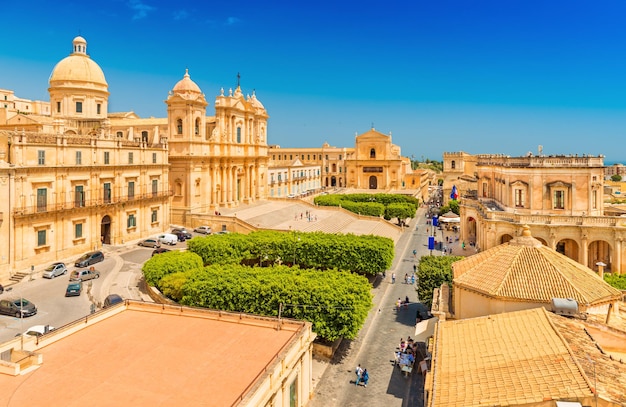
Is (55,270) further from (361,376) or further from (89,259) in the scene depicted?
(361,376)

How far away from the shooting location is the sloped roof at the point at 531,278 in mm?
16812

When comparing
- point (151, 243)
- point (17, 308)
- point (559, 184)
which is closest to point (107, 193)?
point (151, 243)

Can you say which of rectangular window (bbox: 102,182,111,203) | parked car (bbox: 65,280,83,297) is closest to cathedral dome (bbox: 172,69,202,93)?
rectangular window (bbox: 102,182,111,203)

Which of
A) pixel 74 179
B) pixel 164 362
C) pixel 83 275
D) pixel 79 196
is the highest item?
pixel 74 179

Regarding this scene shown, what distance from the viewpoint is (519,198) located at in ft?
139

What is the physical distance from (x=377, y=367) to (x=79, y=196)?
29.7 metres

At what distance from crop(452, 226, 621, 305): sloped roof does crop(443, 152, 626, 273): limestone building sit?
69.2 feet

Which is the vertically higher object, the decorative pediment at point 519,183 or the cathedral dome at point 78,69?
the cathedral dome at point 78,69

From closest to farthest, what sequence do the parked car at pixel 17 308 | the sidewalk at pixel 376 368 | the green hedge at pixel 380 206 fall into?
the sidewalk at pixel 376 368 → the parked car at pixel 17 308 → the green hedge at pixel 380 206

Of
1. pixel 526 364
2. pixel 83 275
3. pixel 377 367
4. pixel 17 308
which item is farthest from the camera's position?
pixel 83 275

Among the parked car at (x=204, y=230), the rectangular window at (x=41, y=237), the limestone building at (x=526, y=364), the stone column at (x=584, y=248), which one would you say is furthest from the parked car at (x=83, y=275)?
the stone column at (x=584, y=248)

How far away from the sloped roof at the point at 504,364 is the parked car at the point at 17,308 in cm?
2308

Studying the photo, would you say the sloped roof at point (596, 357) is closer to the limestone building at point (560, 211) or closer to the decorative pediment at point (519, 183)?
the limestone building at point (560, 211)

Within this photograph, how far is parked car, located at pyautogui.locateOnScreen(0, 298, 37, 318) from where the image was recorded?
2531 cm
